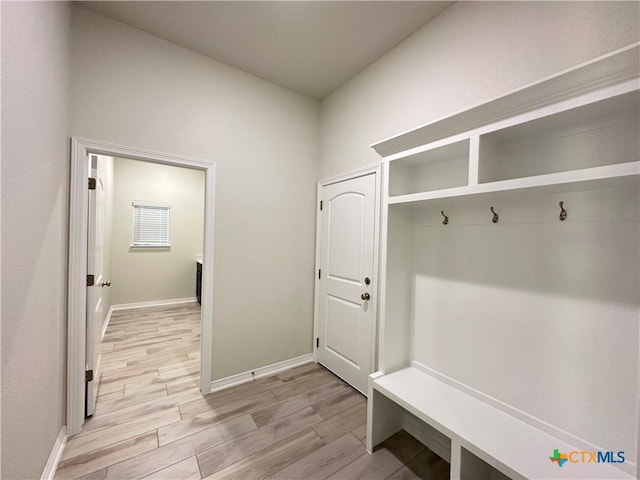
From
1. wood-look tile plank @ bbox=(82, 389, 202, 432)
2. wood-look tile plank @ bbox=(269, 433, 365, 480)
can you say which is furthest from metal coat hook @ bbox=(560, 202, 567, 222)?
wood-look tile plank @ bbox=(82, 389, 202, 432)

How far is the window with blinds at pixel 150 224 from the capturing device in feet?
15.9

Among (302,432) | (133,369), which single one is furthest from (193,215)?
(302,432)

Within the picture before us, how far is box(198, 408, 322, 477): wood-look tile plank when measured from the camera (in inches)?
63.3

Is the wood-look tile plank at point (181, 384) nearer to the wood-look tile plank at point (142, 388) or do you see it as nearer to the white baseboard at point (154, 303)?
the wood-look tile plank at point (142, 388)

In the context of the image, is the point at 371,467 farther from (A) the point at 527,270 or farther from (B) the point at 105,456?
(B) the point at 105,456

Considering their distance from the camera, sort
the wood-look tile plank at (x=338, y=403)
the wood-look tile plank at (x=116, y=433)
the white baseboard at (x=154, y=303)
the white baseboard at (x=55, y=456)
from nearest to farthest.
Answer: the white baseboard at (x=55, y=456)
the wood-look tile plank at (x=116, y=433)
the wood-look tile plank at (x=338, y=403)
the white baseboard at (x=154, y=303)

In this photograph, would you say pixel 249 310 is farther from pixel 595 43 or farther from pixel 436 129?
pixel 595 43

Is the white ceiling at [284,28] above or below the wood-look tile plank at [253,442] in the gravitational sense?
above

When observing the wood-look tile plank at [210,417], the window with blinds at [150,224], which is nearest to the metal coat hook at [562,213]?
the wood-look tile plank at [210,417]

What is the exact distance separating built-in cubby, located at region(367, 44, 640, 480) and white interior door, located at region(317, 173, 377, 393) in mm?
501

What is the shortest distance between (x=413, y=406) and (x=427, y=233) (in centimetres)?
107

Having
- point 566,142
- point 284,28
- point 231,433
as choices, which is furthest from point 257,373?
point 284,28

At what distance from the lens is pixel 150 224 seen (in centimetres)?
497

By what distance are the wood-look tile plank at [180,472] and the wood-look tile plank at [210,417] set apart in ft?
0.79
